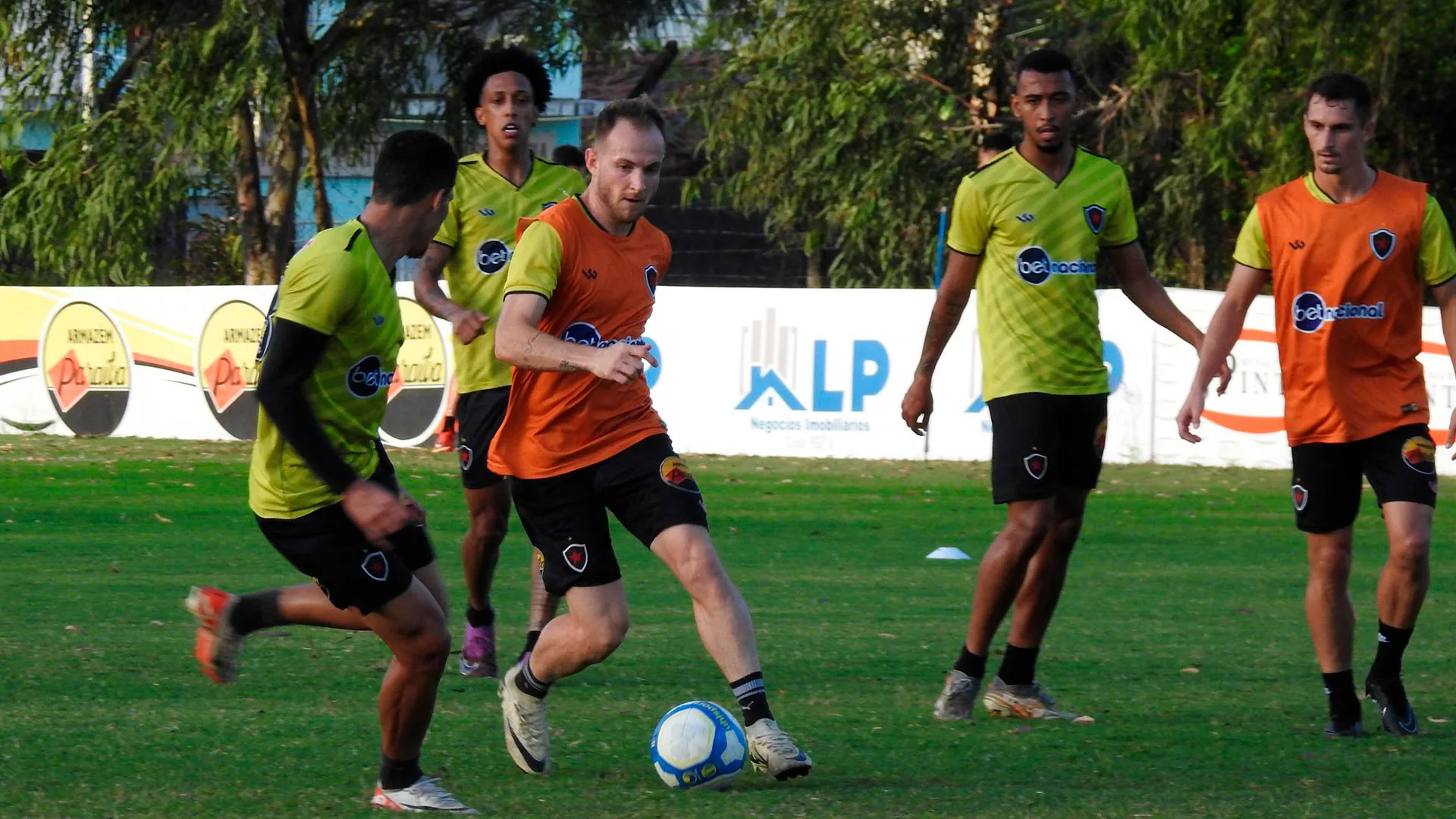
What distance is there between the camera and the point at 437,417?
19.6 m

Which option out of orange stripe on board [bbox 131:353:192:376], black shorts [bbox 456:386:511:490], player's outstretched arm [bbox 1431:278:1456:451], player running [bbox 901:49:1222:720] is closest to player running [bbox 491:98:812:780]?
player running [bbox 901:49:1222:720]

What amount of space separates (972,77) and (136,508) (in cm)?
1700

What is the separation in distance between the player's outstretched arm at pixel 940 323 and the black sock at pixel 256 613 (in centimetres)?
212

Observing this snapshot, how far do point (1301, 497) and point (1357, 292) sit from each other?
26.7 inches

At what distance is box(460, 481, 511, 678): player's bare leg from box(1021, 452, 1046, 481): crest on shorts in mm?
1996

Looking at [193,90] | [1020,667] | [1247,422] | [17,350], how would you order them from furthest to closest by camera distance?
[193,90]
[17,350]
[1247,422]
[1020,667]

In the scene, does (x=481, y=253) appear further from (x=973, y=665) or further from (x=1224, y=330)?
(x=1224, y=330)

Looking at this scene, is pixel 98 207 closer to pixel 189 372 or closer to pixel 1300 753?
pixel 189 372

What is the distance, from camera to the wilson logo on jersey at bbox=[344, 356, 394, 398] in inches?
200

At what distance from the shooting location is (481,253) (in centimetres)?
751

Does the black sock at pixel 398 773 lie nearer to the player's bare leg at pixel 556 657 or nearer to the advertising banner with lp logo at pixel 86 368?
the player's bare leg at pixel 556 657

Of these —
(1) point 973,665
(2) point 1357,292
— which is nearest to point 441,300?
(1) point 973,665

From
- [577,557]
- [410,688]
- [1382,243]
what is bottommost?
[410,688]

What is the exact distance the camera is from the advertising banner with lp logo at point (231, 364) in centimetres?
2020
